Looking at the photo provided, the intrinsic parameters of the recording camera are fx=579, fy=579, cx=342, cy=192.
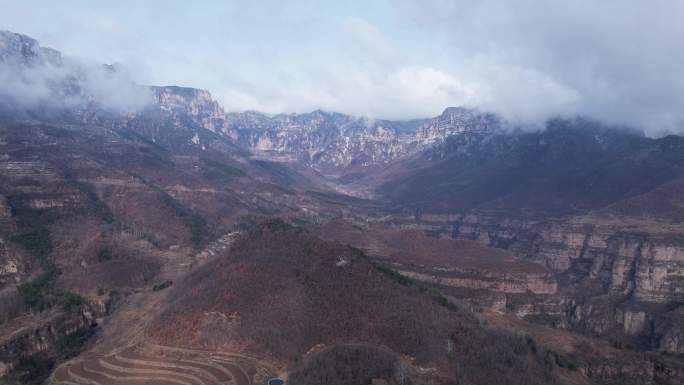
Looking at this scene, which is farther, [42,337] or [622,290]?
[622,290]

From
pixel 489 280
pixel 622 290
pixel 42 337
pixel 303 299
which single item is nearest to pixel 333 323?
pixel 303 299

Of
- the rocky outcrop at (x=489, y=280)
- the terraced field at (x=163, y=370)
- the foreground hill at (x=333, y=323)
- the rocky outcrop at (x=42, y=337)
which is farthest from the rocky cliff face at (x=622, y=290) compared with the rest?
the rocky outcrop at (x=42, y=337)

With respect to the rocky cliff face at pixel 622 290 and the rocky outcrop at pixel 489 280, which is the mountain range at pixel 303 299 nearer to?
the rocky outcrop at pixel 489 280

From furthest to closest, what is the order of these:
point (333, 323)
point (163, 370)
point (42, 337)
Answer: point (42, 337)
point (333, 323)
point (163, 370)

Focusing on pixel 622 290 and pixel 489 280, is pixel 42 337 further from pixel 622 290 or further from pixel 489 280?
pixel 622 290

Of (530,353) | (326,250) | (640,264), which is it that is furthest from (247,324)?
(640,264)

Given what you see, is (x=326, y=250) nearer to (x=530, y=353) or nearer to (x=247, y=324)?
(x=247, y=324)

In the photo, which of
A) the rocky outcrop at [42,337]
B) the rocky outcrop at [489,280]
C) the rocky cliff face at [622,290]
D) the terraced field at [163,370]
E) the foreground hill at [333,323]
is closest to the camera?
the foreground hill at [333,323]

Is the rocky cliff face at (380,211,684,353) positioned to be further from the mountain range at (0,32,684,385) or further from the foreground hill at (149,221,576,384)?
the foreground hill at (149,221,576,384)
